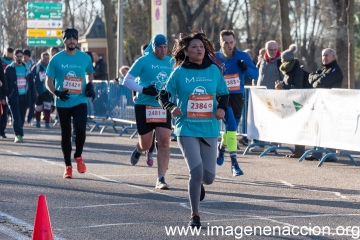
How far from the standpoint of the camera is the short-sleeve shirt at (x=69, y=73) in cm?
1250

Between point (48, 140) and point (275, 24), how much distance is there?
52654mm

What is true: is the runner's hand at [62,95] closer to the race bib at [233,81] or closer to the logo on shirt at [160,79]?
the logo on shirt at [160,79]

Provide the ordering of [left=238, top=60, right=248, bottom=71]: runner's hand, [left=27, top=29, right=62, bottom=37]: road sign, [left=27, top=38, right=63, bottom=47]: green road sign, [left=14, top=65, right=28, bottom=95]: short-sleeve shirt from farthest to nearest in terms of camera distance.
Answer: [left=27, top=29, right=62, bottom=37]: road sign, [left=27, top=38, right=63, bottom=47]: green road sign, [left=14, top=65, right=28, bottom=95]: short-sleeve shirt, [left=238, top=60, right=248, bottom=71]: runner's hand

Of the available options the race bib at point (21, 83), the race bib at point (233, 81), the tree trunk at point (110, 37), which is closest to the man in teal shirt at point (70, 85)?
the race bib at point (233, 81)

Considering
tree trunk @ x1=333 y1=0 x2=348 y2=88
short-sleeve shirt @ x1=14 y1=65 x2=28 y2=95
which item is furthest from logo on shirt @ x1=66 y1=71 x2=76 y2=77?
tree trunk @ x1=333 y1=0 x2=348 y2=88

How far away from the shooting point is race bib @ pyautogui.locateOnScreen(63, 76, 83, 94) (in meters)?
12.4

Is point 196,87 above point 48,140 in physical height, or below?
above

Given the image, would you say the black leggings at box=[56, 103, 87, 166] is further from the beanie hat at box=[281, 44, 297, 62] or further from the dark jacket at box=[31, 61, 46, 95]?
the dark jacket at box=[31, 61, 46, 95]

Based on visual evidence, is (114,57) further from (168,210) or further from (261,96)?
(168,210)

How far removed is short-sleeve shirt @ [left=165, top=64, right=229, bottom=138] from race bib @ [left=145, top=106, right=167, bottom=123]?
268 cm

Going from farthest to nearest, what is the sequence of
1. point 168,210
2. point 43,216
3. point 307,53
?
point 307,53 < point 168,210 < point 43,216

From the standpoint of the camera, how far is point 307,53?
70.3 m

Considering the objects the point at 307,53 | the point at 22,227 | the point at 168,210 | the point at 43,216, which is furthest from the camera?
the point at 307,53

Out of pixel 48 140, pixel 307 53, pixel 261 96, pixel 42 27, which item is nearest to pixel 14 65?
pixel 48 140
